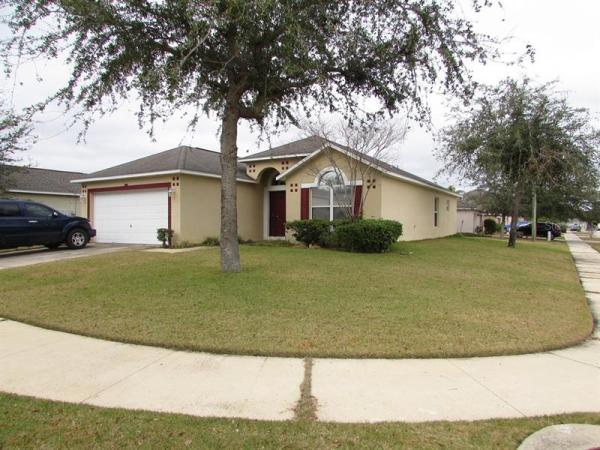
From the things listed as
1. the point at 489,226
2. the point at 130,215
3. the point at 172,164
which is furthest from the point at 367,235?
the point at 489,226

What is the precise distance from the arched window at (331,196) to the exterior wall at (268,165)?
6.74 ft

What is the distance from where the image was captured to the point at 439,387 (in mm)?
3910

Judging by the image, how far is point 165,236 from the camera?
16.1 metres

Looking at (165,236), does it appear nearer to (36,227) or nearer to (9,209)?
(36,227)

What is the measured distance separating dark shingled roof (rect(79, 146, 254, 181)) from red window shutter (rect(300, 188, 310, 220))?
3.14 meters

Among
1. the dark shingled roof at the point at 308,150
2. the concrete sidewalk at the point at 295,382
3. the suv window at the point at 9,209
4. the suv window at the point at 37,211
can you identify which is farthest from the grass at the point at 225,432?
the dark shingled roof at the point at 308,150

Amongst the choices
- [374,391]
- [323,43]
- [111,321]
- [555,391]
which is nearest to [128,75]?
[323,43]

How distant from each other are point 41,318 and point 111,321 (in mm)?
1119

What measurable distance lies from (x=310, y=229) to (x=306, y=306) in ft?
31.3

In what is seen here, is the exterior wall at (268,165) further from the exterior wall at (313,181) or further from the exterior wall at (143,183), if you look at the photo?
the exterior wall at (143,183)

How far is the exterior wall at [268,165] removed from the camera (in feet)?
62.9

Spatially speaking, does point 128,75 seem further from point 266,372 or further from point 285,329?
point 266,372

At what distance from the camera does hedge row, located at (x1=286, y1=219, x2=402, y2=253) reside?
555 inches

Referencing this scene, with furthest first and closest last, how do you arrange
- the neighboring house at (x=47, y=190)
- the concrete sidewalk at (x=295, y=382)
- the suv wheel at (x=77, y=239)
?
the neighboring house at (x=47, y=190) → the suv wheel at (x=77, y=239) → the concrete sidewalk at (x=295, y=382)
